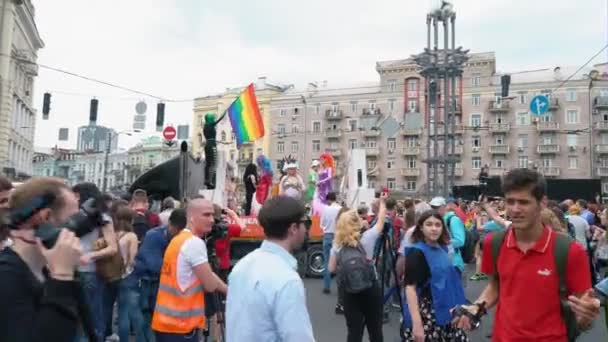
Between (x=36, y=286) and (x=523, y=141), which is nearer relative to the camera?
(x=36, y=286)

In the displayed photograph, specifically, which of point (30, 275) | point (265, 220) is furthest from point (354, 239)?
point (30, 275)

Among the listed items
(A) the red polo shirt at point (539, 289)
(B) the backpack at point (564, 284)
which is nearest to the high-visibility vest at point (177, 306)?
(A) the red polo shirt at point (539, 289)

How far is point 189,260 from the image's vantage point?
4.42 meters

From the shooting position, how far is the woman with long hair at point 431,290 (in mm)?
4238

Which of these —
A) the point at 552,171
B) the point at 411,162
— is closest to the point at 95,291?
the point at 552,171

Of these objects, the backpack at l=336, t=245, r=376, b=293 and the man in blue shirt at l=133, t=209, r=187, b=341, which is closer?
the backpack at l=336, t=245, r=376, b=293

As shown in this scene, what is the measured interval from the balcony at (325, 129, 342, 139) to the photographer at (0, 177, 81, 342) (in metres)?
66.7

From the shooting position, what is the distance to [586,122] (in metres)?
59.8

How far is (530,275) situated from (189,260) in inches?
100

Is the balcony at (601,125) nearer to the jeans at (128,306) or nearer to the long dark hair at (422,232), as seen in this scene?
the jeans at (128,306)

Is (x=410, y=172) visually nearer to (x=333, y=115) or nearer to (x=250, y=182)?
(x=333, y=115)

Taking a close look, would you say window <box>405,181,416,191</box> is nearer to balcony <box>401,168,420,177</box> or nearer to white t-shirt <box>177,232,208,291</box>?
balcony <box>401,168,420,177</box>

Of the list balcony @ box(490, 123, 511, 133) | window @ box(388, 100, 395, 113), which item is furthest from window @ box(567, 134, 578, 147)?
window @ box(388, 100, 395, 113)

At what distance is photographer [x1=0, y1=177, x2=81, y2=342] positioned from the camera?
2.11 m
